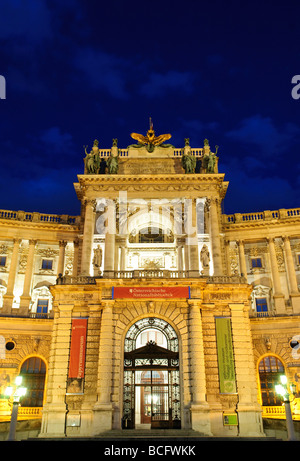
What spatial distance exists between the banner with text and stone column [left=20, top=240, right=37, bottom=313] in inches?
503

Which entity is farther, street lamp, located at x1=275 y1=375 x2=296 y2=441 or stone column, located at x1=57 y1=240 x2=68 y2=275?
stone column, located at x1=57 y1=240 x2=68 y2=275

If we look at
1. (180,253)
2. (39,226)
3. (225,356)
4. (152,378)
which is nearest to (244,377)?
(225,356)

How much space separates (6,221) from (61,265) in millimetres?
7948

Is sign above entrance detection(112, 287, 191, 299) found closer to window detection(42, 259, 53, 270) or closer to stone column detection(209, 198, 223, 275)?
stone column detection(209, 198, 223, 275)

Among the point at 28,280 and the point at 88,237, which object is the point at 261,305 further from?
the point at 28,280

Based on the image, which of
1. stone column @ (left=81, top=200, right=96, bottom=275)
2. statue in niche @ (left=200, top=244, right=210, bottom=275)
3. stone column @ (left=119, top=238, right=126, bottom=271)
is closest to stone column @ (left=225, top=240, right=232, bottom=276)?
statue in niche @ (left=200, top=244, right=210, bottom=275)

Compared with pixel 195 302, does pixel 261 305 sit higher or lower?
higher

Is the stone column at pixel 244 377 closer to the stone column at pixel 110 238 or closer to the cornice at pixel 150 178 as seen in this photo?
the stone column at pixel 110 238

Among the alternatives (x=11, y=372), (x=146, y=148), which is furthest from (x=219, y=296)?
(x=11, y=372)

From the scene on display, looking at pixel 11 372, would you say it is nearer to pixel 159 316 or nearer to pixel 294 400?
pixel 159 316

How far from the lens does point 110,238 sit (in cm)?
4022

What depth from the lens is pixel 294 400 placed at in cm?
3703

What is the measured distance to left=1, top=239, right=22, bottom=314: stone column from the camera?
143 ft

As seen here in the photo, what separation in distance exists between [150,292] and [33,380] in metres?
17.2
